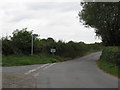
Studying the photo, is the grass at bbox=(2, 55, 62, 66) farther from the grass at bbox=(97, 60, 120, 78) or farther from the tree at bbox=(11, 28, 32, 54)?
the grass at bbox=(97, 60, 120, 78)

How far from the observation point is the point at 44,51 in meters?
52.6

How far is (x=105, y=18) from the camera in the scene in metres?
40.5

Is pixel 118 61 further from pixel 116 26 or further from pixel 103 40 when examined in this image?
pixel 103 40

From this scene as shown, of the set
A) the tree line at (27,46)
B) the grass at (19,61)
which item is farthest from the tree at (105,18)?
the tree line at (27,46)

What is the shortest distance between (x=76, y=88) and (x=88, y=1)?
101 ft

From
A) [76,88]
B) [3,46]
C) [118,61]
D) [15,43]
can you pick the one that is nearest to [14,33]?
[15,43]

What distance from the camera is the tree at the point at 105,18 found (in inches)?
1550

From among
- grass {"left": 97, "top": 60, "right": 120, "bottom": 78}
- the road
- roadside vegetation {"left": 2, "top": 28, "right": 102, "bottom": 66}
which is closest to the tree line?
roadside vegetation {"left": 2, "top": 28, "right": 102, "bottom": 66}

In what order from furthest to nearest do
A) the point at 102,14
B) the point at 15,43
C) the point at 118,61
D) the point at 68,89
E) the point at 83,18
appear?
1. the point at 15,43
2. the point at 83,18
3. the point at 102,14
4. the point at 118,61
5. the point at 68,89

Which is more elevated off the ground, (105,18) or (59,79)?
(105,18)

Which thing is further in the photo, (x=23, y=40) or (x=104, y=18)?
(x=23, y=40)

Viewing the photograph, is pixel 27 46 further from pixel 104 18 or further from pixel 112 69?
pixel 112 69

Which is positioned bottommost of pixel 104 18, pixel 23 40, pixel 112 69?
pixel 112 69

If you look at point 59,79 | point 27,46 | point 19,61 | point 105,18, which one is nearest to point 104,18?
point 105,18
